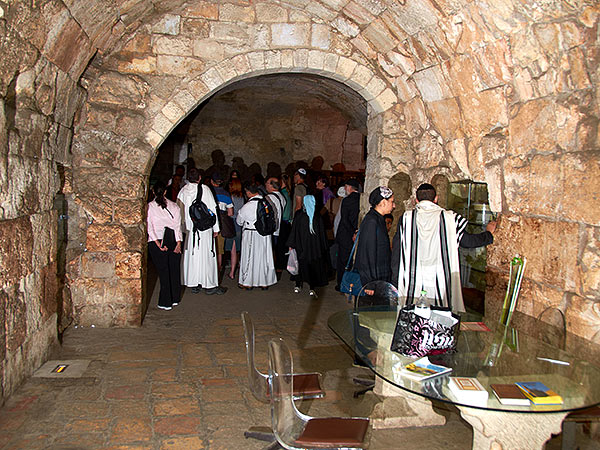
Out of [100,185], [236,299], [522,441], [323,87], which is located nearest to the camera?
[522,441]

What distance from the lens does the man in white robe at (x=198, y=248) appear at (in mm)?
5633

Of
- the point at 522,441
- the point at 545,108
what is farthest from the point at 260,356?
the point at 545,108

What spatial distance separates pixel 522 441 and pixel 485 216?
2.46 meters

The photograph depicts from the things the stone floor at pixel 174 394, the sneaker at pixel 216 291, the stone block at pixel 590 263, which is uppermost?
the stone block at pixel 590 263

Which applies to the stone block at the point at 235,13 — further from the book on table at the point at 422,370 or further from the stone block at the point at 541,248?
the book on table at the point at 422,370

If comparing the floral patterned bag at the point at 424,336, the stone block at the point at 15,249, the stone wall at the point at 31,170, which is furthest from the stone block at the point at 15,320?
the floral patterned bag at the point at 424,336

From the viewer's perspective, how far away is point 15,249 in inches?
123

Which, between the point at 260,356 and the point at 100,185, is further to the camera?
the point at 100,185

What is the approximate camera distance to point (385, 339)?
2.69 meters

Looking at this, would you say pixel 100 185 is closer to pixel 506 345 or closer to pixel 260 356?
pixel 260 356

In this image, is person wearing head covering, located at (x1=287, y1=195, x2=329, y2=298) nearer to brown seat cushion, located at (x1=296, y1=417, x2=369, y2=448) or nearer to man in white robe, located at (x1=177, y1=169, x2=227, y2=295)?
man in white robe, located at (x1=177, y1=169, x2=227, y2=295)

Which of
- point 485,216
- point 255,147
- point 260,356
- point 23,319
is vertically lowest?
point 260,356

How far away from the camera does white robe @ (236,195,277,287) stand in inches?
242

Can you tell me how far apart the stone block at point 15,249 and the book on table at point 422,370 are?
230 cm
